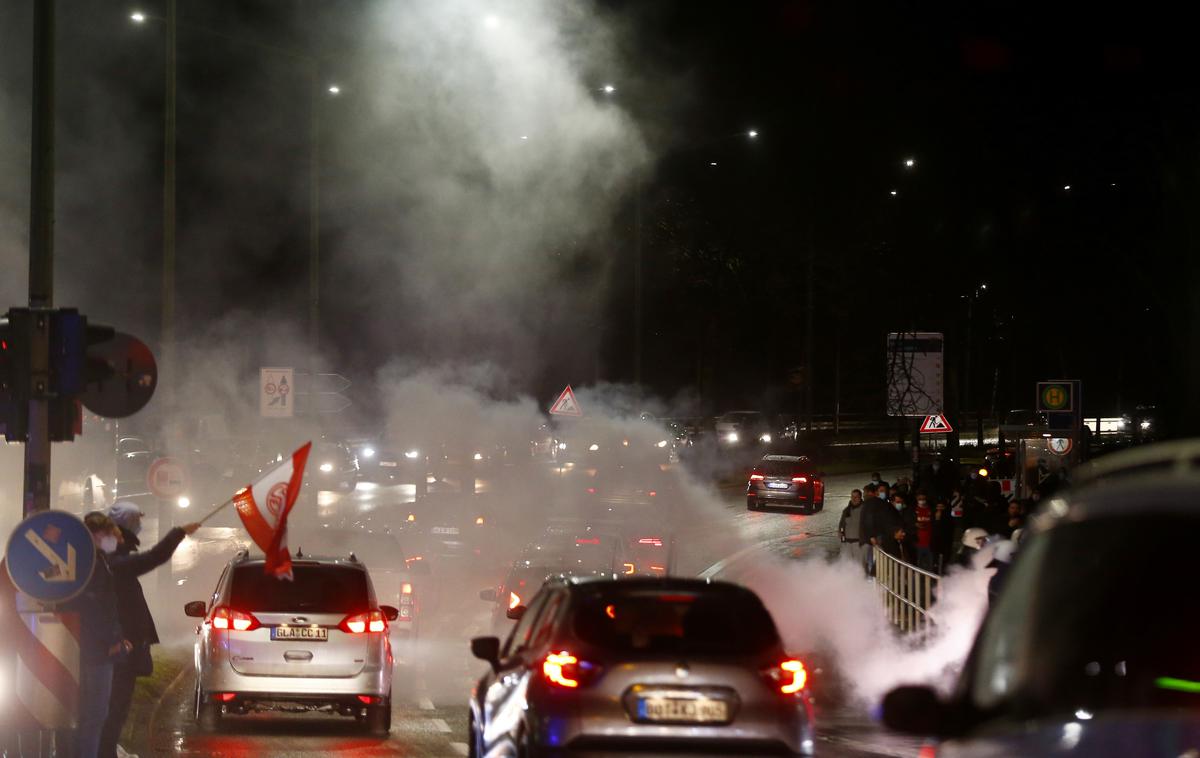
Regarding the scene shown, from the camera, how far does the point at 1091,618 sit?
3.36 m

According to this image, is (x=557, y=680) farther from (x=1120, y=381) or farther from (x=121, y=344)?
(x=1120, y=381)

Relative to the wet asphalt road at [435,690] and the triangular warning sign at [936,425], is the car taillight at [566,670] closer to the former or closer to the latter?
the wet asphalt road at [435,690]

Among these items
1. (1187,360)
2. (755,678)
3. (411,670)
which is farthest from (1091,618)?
(411,670)

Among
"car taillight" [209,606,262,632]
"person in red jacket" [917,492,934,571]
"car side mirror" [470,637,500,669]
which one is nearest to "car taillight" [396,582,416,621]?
"car taillight" [209,606,262,632]

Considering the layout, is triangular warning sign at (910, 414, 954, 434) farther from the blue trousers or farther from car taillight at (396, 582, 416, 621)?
the blue trousers

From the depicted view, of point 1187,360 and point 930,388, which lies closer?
point 1187,360

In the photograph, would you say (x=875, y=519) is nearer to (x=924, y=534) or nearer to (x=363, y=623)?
(x=924, y=534)

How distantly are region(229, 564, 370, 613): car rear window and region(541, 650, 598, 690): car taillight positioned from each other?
5292 mm

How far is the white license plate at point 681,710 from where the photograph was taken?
692 centimetres

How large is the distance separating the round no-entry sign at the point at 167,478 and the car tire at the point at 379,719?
764 centimetres

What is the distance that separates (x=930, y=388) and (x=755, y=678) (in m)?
18.4

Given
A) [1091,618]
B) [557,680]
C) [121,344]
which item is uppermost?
[121,344]

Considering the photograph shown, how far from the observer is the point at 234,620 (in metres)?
11.7

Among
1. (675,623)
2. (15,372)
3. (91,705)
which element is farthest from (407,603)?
(675,623)
